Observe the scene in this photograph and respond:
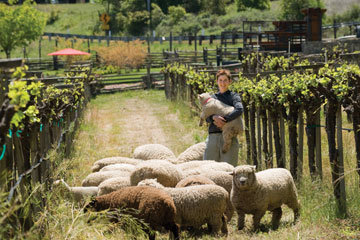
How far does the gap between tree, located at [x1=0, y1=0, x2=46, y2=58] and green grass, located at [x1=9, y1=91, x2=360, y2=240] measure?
23977mm

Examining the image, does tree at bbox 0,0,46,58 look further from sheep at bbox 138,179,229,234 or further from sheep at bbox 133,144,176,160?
sheep at bbox 138,179,229,234

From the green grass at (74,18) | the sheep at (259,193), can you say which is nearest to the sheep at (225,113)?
the sheep at (259,193)

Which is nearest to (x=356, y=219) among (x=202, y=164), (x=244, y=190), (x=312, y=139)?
(x=244, y=190)

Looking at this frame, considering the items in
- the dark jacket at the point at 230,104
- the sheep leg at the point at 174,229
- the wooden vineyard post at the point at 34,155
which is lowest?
the sheep leg at the point at 174,229

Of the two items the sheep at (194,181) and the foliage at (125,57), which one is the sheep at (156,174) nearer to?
the sheep at (194,181)

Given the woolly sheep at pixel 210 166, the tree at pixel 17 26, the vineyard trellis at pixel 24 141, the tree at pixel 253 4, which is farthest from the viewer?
the tree at pixel 253 4

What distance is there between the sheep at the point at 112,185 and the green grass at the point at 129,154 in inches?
15.6

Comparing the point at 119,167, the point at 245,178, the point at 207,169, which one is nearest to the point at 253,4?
the point at 119,167

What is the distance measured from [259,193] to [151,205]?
1442 millimetres

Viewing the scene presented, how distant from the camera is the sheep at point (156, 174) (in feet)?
22.3

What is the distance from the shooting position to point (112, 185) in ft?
23.0

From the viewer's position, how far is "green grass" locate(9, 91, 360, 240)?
486 centimetres

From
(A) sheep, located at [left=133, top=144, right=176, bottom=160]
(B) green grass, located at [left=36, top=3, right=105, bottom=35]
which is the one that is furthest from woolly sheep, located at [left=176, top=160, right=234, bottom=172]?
(B) green grass, located at [left=36, top=3, right=105, bottom=35]

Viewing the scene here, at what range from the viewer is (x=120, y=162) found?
8875 mm
